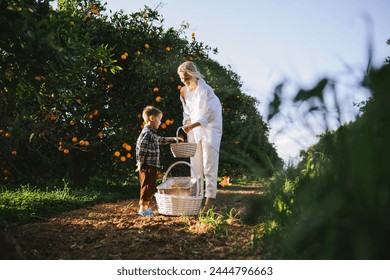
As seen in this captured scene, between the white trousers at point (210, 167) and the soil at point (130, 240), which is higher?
the white trousers at point (210, 167)

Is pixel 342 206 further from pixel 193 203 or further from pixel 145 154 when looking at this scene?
pixel 145 154

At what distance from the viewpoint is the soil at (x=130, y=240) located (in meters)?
2.59

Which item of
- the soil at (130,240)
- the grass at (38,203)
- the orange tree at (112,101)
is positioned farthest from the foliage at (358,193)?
the orange tree at (112,101)

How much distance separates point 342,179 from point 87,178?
709cm

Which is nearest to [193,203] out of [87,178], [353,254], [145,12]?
[353,254]

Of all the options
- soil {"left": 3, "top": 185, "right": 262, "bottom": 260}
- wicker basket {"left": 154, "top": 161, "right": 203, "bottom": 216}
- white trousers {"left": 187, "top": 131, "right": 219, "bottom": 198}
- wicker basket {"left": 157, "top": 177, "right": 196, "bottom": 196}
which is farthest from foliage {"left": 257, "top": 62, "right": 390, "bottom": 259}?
white trousers {"left": 187, "top": 131, "right": 219, "bottom": 198}

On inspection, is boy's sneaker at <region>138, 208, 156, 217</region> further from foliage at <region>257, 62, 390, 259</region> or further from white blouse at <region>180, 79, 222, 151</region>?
foliage at <region>257, 62, 390, 259</region>

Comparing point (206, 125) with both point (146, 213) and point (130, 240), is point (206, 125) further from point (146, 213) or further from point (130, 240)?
point (130, 240)

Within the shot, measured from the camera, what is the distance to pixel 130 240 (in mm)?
3047

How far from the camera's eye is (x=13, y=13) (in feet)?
9.36

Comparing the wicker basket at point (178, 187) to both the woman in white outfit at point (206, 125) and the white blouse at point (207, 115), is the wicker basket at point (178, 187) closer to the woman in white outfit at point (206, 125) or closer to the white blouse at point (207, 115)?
the woman in white outfit at point (206, 125)

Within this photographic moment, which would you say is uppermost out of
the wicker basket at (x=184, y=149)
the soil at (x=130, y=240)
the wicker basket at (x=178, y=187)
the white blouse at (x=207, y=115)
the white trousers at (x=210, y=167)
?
the white blouse at (x=207, y=115)

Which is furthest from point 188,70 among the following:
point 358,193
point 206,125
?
point 358,193

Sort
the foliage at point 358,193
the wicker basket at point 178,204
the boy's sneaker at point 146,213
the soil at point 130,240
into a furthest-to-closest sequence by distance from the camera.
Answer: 1. the boy's sneaker at point 146,213
2. the wicker basket at point 178,204
3. the soil at point 130,240
4. the foliage at point 358,193
